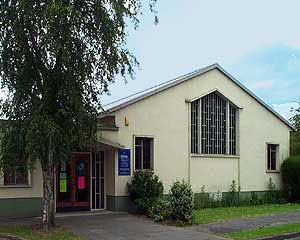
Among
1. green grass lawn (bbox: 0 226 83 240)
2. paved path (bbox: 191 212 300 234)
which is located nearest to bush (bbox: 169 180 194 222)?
paved path (bbox: 191 212 300 234)

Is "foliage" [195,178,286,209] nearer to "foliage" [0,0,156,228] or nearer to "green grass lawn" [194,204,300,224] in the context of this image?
"green grass lawn" [194,204,300,224]

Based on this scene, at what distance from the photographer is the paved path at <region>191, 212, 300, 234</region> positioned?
54.5 feet

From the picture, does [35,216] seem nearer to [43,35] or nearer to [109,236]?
[109,236]

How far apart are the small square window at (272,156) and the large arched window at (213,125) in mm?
2981

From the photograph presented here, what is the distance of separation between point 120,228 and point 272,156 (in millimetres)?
13542

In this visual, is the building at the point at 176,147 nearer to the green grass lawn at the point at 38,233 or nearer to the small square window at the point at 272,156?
the small square window at the point at 272,156

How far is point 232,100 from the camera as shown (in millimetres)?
24953

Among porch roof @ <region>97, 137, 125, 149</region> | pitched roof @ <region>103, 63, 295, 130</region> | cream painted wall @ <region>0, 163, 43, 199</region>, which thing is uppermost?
pitched roof @ <region>103, 63, 295, 130</region>

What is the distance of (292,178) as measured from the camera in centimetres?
2667

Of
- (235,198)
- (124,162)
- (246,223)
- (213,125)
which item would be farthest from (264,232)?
(213,125)

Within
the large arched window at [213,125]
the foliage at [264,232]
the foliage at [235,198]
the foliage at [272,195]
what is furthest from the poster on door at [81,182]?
the foliage at [272,195]

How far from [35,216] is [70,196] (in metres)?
1.96

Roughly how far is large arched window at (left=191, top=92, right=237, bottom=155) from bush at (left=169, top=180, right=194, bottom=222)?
5262 mm

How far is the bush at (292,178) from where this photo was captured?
87.1 ft
